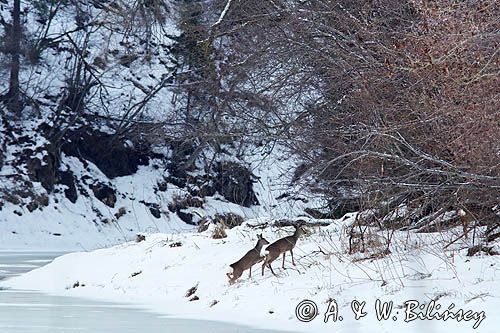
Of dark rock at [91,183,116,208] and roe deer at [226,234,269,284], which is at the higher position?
dark rock at [91,183,116,208]

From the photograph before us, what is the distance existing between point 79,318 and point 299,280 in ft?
8.00

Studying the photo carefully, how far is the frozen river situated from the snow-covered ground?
44 centimetres

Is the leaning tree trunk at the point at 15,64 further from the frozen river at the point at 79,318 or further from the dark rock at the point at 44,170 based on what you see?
the frozen river at the point at 79,318

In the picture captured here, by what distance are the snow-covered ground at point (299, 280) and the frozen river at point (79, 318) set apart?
17.2 inches

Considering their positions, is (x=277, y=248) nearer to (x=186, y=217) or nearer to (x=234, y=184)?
(x=186, y=217)

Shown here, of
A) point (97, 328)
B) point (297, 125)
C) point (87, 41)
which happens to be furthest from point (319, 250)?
point (87, 41)

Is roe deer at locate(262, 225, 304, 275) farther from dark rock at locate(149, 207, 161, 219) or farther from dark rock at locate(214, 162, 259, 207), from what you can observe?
dark rock at locate(149, 207, 161, 219)

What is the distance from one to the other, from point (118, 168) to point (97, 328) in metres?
22.3

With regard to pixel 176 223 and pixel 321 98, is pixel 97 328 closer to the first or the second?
pixel 321 98

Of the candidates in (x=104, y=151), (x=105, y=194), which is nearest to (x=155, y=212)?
(x=105, y=194)

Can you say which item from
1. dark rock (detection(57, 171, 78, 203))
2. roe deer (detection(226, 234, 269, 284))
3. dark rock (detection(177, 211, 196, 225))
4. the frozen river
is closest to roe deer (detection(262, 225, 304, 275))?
roe deer (detection(226, 234, 269, 284))

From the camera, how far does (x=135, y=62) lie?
3481 centimetres

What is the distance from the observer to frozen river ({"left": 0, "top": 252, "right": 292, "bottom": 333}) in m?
9.48

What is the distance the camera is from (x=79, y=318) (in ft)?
34.1
